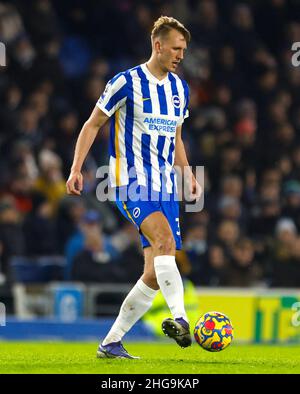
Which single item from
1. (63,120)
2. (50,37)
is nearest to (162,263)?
(63,120)

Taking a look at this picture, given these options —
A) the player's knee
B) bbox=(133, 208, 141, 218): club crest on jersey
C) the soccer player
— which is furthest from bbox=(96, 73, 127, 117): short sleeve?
the player's knee

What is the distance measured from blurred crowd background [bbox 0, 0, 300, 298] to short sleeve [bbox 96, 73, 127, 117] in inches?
222

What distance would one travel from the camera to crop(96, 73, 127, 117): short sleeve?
7.20 metres

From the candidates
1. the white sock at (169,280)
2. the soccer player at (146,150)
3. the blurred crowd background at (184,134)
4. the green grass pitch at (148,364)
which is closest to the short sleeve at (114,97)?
the soccer player at (146,150)

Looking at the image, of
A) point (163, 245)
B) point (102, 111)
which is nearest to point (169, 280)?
point (163, 245)

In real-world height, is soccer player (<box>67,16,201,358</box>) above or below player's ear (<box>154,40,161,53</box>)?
below

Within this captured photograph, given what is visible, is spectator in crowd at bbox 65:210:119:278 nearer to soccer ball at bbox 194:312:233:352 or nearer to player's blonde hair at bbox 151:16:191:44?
player's blonde hair at bbox 151:16:191:44

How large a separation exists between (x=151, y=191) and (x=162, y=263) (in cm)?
52

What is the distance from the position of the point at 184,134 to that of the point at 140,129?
8910 mm

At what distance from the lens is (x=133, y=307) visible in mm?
7145

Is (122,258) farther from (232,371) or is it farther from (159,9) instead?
(232,371)

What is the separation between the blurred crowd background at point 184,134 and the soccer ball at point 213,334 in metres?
5.83

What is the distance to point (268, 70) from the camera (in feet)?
58.7

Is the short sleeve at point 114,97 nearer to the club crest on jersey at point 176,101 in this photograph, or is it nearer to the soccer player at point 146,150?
the soccer player at point 146,150
